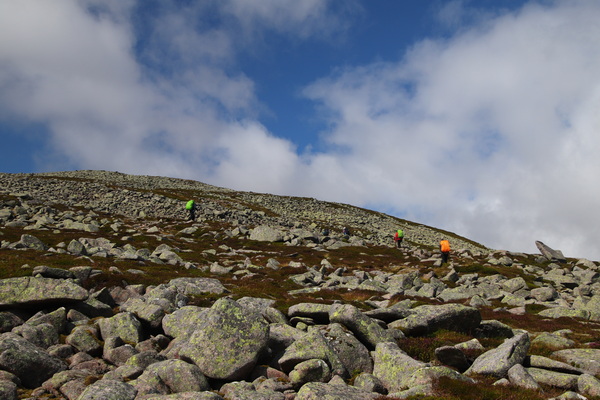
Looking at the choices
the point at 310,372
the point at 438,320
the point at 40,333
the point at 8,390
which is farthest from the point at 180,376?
the point at 438,320

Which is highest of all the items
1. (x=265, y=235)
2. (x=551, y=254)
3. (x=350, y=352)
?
(x=265, y=235)

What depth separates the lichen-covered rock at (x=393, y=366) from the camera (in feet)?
37.1

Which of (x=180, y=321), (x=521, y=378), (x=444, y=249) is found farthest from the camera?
(x=444, y=249)

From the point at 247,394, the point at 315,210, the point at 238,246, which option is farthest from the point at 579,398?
the point at 315,210

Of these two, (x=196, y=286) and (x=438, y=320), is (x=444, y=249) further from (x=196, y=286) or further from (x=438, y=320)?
(x=196, y=286)

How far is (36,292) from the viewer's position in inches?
595

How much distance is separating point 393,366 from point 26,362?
420 inches

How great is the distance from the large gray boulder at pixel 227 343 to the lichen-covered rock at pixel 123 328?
318 centimetres

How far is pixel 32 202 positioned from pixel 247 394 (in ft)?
220

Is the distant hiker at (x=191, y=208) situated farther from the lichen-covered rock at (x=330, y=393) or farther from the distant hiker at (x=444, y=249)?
the lichen-covered rock at (x=330, y=393)

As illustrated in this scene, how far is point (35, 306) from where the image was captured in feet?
49.9

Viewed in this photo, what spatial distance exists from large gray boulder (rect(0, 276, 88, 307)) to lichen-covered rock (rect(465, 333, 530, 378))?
15015mm

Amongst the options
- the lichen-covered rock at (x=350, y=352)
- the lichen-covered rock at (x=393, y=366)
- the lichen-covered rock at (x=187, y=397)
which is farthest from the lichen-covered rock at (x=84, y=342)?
the lichen-covered rock at (x=393, y=366)

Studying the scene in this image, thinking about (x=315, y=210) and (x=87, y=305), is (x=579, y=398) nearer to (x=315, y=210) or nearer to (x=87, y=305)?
(x=87, y=305)
